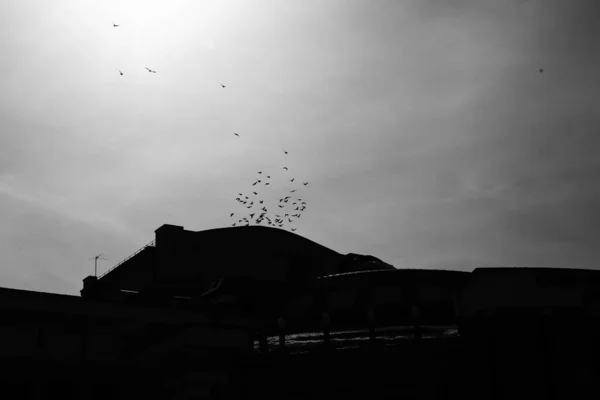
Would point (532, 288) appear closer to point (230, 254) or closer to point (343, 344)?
point (343, 344)

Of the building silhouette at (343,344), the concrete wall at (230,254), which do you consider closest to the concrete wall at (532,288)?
the building silhouette at (343,344)

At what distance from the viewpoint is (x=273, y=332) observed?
126 feet

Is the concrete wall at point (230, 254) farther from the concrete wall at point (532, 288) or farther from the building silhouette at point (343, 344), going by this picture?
the concrete wall at point (532, 288)

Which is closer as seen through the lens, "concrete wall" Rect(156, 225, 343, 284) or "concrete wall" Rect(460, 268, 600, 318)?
"concrete wall" Rect(460, 268, 600, 318)

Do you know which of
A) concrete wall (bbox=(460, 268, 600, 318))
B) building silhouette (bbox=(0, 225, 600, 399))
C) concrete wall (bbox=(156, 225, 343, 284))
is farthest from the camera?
concrete wall (bbox=(156, 225, 343, 284))

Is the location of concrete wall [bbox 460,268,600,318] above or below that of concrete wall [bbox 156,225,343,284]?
below

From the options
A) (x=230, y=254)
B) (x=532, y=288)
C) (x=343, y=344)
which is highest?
(x=230, y=254)

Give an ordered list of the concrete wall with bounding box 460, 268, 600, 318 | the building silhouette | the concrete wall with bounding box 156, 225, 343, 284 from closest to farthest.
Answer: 1. the building silhouette
2. the concrete wall with bounding box 460, 268, 600, 318
3. the concrete wall with bounding box 156, 225, 343, 284

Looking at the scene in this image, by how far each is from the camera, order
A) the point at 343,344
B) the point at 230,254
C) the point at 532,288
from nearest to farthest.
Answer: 1. the point at 532,288
2. the point at 343,344
3. the point at 230,254

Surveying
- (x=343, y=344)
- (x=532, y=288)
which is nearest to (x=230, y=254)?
(x=343, y=344)

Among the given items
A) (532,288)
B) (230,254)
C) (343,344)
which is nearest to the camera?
(532,288)

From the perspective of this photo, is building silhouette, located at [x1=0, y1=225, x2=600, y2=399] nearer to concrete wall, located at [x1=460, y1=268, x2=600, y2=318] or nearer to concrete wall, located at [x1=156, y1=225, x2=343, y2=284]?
concrete wall, located at [x1=460, y1=268, x2=600, y2=318]

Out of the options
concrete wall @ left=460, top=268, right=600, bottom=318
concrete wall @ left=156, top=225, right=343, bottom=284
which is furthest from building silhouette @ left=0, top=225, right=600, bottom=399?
concrete wall @ left=156, top=225, right=343, bottom=284

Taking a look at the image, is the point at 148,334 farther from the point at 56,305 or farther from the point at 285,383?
the point at 285,383
